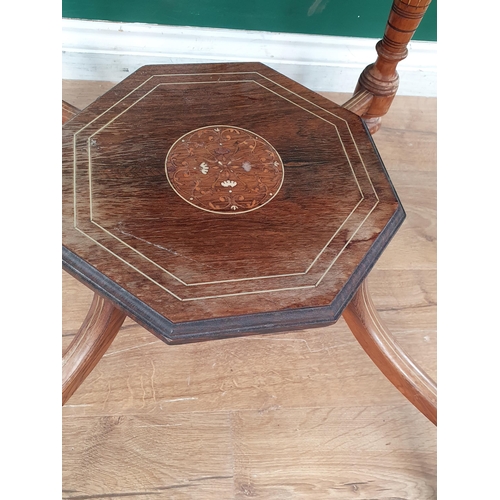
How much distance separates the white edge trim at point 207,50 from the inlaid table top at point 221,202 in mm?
464

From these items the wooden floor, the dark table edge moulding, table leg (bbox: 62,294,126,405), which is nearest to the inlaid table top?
the dark table edge moulding

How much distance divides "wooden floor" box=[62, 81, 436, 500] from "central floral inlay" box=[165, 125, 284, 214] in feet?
1.35

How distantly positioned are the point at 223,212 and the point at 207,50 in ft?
2.51

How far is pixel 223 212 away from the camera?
2.33 feet

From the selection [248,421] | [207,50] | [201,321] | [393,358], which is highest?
[201,321]

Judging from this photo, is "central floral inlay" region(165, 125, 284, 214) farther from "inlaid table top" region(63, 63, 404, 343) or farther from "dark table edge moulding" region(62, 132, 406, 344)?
"dark table edge moulding" region(62, 132, 406, 344)

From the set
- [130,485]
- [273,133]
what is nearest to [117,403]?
[130,485]

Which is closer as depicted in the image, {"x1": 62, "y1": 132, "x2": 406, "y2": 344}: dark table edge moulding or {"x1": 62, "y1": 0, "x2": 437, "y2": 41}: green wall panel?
{"x1": 62, "y1": 132, "x2": 406, "y2": 344}: dark table edge moulding

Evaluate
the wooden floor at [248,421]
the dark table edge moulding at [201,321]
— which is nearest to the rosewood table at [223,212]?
the dark table edge moulding at [201,321]

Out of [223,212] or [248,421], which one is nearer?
[223,212]

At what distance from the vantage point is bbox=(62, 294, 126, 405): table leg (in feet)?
2.64

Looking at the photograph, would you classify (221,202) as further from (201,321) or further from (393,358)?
(393,358)

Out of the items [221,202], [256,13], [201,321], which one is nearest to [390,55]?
[256,13]

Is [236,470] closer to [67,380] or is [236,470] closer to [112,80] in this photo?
[67,380]
